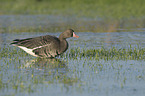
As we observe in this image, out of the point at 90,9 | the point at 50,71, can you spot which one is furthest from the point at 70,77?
the point at 90,9

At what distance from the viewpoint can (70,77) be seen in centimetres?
993

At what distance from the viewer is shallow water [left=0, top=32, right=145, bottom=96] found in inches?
336

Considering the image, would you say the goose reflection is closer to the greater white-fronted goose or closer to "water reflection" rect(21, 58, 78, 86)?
"water reflection" rect(21, 58, 78, 86)

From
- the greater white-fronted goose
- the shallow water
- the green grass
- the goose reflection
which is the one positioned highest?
the green grass

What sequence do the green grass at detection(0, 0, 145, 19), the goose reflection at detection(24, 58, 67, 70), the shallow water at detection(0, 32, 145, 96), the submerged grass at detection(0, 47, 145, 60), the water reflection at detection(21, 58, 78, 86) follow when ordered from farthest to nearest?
the green grass at detection(0, 0, 145, 19)
the submerged grass at detection(0, 47, 145, 60)
the goose reflection at detection(24, 58, 67, 70)
the water reflection at detection(21, 58, 78, 86)
the shallow water at detection(0, 32, 145, 96)

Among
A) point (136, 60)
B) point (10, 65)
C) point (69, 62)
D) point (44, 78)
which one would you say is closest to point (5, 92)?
point (44, 78)

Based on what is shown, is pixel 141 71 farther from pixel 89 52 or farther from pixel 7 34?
pixel 7 34

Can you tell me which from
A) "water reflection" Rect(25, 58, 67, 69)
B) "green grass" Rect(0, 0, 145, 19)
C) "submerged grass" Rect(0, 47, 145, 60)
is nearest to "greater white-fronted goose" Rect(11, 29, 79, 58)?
"water reflection" Rect(25, 58, 67, 69)

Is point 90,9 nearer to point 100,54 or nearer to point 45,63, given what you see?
point 100,54

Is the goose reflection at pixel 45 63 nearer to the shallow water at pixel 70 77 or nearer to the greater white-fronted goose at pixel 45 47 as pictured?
the shallow water at pixel 70 77

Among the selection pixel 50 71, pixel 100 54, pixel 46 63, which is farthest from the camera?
pixel 100 54

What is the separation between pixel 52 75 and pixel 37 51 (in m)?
2.90

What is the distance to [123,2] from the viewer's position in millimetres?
43188

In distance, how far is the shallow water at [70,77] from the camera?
855 cm
